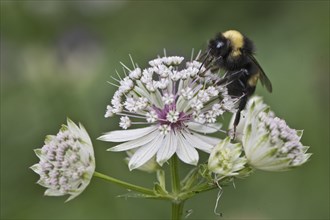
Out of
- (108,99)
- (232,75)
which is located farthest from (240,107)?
(108,99)

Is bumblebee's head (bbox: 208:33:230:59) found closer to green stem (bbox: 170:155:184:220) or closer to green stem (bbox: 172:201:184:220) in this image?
green stem (bbox: 170:155:184:220)

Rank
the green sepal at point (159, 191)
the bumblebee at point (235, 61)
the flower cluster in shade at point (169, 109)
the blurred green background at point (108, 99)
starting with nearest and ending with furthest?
the green sepal at point (159, 191) → the flower cluster in shade at point (169, 109) → the bumblebee at point (235, 61) → the blurred green background at point (108, 99)

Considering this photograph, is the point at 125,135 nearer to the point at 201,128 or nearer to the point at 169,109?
the point at 169,109

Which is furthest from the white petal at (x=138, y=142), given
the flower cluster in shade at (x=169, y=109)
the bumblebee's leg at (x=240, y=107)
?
the bumblebee's leg at (x=240, y=107)

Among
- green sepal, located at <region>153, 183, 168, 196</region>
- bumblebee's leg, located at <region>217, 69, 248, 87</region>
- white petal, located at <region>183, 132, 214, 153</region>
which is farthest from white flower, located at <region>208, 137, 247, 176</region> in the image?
bumblebee's leg, located at <region>217, 69, 248, 87</region>

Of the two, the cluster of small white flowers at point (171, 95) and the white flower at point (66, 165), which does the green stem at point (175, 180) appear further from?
the white flower at point (66, 165)

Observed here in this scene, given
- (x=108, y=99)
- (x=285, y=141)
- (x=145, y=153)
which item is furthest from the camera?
(x=108, y=99)
